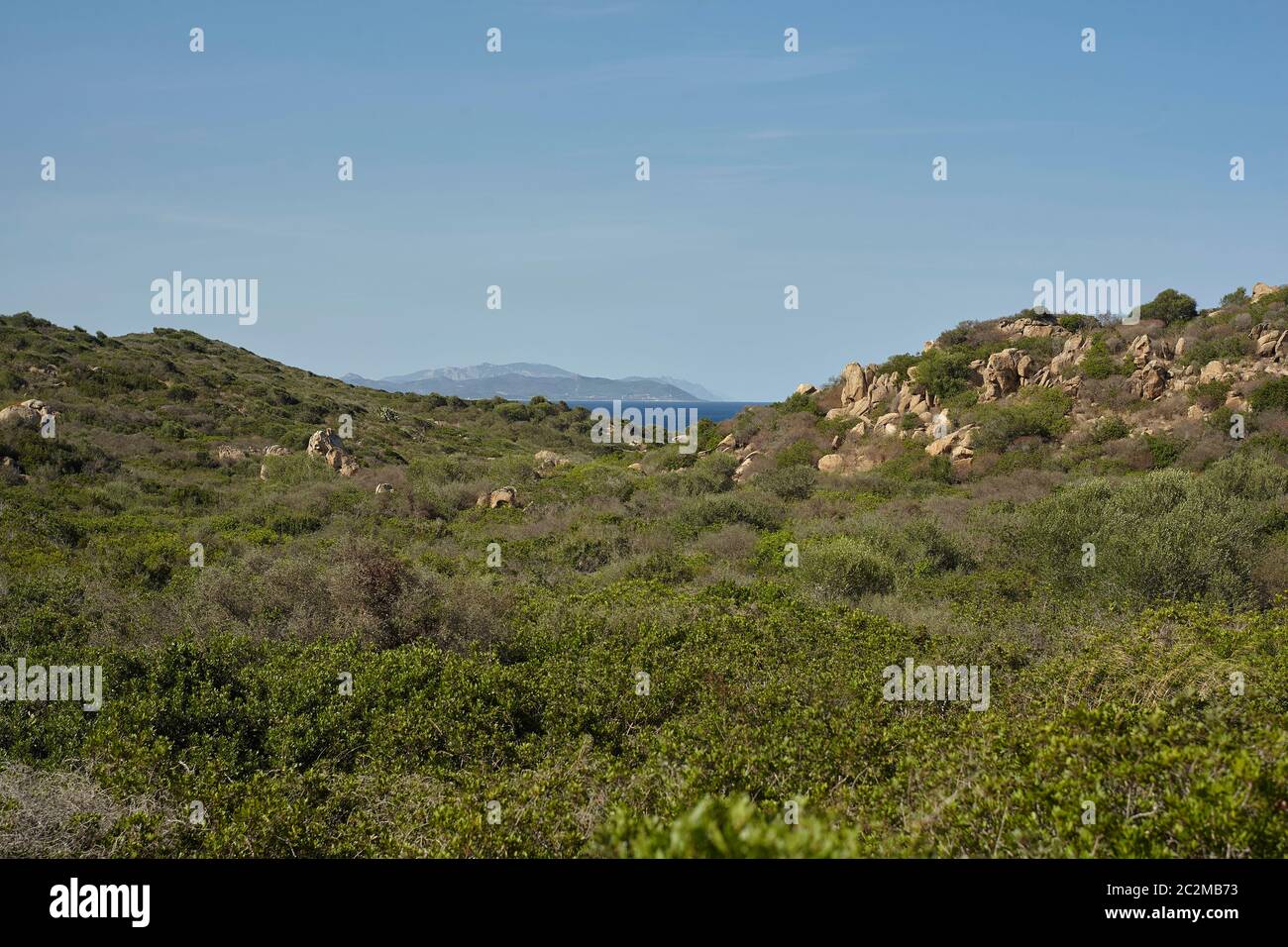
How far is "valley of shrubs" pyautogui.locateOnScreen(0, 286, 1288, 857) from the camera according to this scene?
4520 millimetres

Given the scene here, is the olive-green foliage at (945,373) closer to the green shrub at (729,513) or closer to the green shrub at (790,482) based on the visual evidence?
the green shrub at (790,482)

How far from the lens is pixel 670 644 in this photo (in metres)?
9.23

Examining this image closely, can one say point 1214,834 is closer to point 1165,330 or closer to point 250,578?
point 250,578

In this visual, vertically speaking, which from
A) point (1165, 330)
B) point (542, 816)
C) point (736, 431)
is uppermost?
point (1165, 330)

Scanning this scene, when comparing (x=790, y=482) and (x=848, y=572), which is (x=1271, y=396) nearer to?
(x=790, y=482)

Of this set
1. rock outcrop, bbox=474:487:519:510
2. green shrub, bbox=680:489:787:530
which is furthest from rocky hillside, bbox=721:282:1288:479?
rock outcrop, bbox=474:487:519:510

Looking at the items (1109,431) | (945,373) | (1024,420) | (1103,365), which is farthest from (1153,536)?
(945,373)

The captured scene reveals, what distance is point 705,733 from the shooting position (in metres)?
6.36

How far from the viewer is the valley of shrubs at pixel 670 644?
4520 mm

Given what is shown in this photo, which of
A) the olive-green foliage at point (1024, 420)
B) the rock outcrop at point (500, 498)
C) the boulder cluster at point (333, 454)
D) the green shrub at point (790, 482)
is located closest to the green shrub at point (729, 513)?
the green shrub at point (790, 482)

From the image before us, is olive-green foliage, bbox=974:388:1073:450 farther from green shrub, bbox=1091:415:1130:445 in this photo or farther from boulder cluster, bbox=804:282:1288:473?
green shrub, bbox=1091:415:1130:445

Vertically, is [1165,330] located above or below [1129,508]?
above
